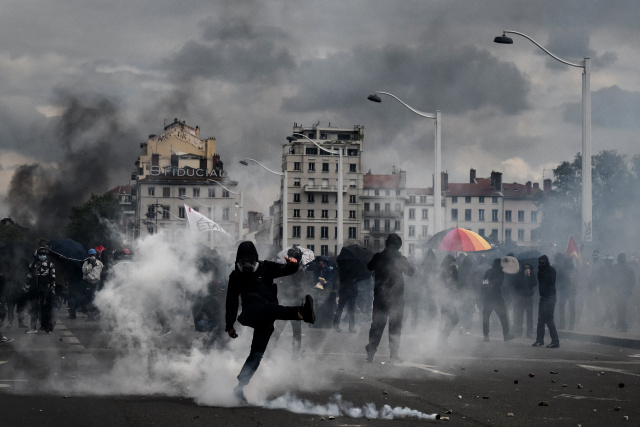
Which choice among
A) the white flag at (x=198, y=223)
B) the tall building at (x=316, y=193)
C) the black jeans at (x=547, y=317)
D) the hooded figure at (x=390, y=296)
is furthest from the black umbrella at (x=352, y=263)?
the tall building at (x=316, y=193)

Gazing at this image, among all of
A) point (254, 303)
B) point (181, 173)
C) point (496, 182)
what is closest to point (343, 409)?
point (254, 303)

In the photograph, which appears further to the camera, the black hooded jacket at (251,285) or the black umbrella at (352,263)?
the black umbrella at (352,263)

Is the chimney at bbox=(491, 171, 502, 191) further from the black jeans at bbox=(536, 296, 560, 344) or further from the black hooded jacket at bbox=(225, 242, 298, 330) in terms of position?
the black hooded jacket at bbox=(225, 242, 298, 330)

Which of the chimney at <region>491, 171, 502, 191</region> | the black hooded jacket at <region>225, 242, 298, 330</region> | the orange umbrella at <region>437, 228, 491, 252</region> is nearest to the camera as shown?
the black hooded jacket at <region>225, 242, 298, 330</region>

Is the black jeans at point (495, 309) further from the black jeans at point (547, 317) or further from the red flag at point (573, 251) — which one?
the red flag at point (573, 251)

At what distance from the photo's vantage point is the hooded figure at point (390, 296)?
13766mm

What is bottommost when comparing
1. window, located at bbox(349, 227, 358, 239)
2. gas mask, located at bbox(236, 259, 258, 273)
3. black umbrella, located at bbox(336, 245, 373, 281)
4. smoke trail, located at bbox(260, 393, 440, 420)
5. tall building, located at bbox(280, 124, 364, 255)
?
smoke trail, located at bbox(260, 393, 440, 420)

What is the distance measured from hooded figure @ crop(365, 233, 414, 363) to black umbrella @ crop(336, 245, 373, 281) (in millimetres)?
7947

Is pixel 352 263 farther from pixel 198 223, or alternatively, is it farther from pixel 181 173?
pixel 181 173

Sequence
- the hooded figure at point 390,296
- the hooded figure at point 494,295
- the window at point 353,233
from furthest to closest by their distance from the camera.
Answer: the window at point 353,233
the hooded figure at point 494,295
the hooded figure at point 390,296

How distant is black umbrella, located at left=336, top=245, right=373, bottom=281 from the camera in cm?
2203

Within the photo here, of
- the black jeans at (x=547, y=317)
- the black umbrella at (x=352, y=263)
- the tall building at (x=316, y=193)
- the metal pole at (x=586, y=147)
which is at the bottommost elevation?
the black jeans at (x=547, y=317)

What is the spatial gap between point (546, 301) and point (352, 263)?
5.50m

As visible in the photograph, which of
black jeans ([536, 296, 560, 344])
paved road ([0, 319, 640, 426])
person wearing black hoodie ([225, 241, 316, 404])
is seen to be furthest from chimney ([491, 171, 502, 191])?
person wearing black hoodie ([225, 241, 316, 404])
